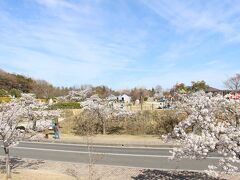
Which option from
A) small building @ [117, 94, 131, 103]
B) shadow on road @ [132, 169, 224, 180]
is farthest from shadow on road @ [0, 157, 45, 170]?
small building @ [117, 94, 131, 103]

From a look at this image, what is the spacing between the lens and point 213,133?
31.5 ft

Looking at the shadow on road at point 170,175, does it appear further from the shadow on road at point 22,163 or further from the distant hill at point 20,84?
the distant hill at point 20,84

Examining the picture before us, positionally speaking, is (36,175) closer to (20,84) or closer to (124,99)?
(124,99)

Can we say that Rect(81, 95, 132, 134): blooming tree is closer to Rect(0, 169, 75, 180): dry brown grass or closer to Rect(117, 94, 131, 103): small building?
Rect(0, 169, 75, 180): dry brown grass

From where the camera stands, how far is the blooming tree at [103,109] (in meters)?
29.5

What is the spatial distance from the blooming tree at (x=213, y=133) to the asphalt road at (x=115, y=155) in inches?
192

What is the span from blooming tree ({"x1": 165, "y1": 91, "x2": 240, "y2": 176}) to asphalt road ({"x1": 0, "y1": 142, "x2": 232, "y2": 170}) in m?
4.87

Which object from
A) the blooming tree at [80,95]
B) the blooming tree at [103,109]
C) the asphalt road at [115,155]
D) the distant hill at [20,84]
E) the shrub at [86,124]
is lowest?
the asphalt road at [115,155]

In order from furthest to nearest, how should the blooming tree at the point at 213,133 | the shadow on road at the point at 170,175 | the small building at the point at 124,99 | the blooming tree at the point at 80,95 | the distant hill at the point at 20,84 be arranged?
the small building at the point at 124,99 < the distant hill at the point at 20,84 < the blooming tree at the point at 80,95 < the shadow on road at the point at 170,175 < the blooming tree at the point at 213,133

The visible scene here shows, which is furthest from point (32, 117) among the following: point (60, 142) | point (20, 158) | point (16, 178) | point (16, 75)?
point (16, 75)

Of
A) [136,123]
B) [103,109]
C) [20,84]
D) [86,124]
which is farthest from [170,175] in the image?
[20,84]

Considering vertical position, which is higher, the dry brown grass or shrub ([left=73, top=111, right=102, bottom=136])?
shrub ([left=73, top=111, right=102, bottom=136])

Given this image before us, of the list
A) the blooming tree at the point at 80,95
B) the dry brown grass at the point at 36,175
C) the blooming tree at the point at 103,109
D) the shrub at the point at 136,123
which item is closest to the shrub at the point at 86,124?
the shrub at the point at 136,123

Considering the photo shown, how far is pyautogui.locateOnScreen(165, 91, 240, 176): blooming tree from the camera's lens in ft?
30.9
